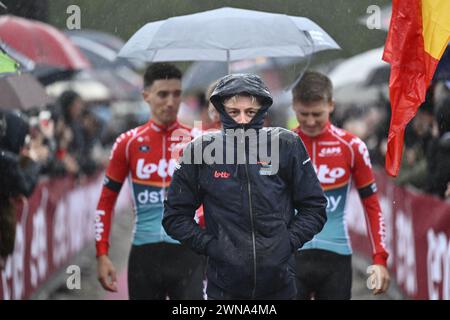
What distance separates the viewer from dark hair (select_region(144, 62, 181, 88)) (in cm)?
777

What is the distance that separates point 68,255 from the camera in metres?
14.3

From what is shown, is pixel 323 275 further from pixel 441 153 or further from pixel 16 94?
pixel 16 94

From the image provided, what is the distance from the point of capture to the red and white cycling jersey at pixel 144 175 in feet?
25.0

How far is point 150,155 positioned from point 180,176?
2.21 m

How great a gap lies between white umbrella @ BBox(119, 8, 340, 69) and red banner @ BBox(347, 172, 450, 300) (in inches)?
96.3

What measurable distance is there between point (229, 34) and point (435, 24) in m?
1.48

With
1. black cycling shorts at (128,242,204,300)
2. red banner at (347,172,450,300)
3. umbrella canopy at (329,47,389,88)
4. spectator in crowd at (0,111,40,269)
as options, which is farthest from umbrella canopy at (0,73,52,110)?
umbrella canopy at (329,47,389,88)

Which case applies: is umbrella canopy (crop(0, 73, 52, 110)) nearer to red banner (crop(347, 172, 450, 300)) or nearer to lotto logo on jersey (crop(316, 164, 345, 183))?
lotto logo on jersey (crop(316, 164, 345, 183))

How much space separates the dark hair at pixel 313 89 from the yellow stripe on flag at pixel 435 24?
93 centimetres

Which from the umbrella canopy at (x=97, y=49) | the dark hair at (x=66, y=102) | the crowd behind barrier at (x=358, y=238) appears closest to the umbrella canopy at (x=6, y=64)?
the crowd behind barrier at (x=358, y=238)

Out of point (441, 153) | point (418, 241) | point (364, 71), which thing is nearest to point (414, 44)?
point (441, 153)

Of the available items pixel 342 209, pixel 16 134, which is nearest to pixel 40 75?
pixel 16 134

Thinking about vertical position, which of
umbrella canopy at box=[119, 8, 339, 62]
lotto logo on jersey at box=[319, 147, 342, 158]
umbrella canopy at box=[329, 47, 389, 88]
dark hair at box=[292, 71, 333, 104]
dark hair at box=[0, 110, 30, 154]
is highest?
umbrella canopy at box=[329, 47, 389, 88]

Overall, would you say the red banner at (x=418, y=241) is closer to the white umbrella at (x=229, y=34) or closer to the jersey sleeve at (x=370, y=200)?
the jersey sleeve at (x=370, y=200)
